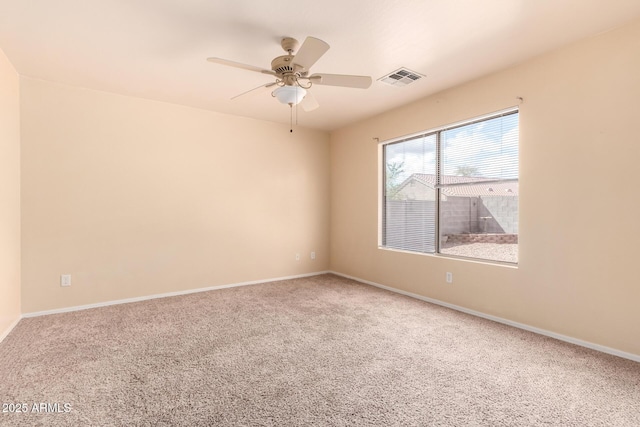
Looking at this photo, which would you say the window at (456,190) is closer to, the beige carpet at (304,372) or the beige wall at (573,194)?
the beige wall at (573,194)

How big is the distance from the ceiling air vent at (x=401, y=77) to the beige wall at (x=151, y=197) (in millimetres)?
2094

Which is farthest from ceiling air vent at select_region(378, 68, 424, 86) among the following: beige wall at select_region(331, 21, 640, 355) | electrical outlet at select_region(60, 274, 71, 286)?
electrical outlet at select_region(60, 274, 71, 286)

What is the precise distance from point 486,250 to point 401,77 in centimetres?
205

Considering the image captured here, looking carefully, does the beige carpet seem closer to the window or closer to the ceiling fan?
the window

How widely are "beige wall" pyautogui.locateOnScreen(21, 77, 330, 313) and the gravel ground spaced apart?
2349 mm

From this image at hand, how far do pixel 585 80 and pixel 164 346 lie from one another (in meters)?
4.04

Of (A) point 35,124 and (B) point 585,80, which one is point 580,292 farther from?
(A) point 35,124

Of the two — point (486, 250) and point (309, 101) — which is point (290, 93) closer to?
point (309, 101)

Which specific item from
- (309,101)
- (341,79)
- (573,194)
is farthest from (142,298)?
(573,194)

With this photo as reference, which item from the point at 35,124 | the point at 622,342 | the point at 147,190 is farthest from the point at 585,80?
the point at 35,124

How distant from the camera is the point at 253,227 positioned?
4.57 meters

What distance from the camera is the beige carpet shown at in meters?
1.64

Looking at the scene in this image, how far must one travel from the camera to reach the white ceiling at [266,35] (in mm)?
2047

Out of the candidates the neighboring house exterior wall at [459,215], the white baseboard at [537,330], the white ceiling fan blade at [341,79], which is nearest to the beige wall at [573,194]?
the white baseboard at [537,330]
